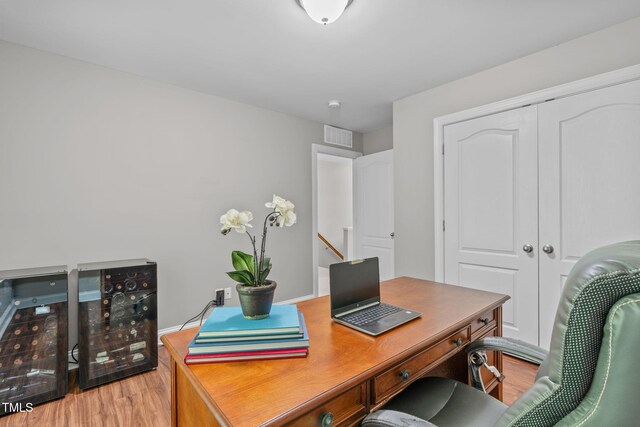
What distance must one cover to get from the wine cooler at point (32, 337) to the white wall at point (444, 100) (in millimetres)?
2903

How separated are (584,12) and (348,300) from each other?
2323mm

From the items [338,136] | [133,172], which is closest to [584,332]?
[133,172]

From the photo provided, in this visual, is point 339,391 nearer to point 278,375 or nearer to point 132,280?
point 278,375

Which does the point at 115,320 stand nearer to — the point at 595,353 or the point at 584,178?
the point at 595,353

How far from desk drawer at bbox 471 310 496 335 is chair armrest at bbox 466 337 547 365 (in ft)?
0.40

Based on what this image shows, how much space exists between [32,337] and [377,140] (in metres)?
4.05

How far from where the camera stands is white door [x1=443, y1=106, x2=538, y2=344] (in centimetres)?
244

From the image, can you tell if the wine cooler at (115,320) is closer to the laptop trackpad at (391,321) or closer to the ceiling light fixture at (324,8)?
the laptop trackpad at (391,321)

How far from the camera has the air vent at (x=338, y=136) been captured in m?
4.11

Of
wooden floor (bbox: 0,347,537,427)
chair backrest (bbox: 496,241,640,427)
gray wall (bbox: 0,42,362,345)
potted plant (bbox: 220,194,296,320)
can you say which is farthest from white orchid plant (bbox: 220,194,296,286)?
gray wall (bbox: 0,42,362,345)

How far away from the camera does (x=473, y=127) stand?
2734 millimetres

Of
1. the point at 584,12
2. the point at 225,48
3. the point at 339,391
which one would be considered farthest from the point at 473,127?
the point at 339,391

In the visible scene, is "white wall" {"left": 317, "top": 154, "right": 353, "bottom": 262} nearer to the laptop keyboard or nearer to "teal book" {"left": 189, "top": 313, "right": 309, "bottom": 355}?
the laptop keyboard

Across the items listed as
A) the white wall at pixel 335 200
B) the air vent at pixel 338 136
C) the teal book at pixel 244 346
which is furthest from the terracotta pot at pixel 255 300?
the white wall at pixel 335 200
